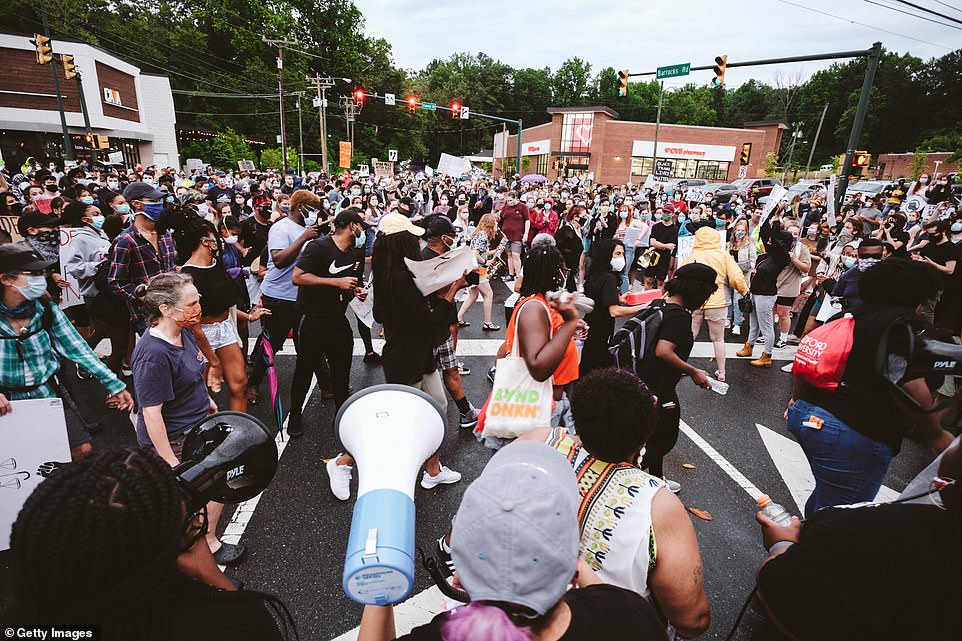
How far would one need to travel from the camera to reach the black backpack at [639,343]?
125 inches

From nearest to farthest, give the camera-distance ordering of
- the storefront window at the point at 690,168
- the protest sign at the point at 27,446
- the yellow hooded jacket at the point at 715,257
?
the protest sign at the point at 27,446, the yellow hooded jacket at the point at 715,257, the storefront window at the point at 690,168

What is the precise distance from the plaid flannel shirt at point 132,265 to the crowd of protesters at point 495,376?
0.02 m

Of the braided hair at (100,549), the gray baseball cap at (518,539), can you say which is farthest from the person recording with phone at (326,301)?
the gray baseball cap at (518,539)

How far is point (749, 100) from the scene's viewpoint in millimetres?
85938

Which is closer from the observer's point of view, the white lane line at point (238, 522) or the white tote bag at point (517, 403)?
the white tote bag at point (517, 403)

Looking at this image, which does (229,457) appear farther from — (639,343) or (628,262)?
(628,262)

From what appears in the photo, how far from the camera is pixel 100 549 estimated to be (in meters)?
0.90

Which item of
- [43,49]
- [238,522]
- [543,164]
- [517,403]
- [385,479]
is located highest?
[43,49]

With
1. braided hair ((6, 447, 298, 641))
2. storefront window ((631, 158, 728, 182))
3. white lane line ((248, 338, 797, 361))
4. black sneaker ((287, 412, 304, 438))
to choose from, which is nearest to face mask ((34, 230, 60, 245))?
white lane line ((248, 338, 797, 361))

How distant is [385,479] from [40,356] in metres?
2.83

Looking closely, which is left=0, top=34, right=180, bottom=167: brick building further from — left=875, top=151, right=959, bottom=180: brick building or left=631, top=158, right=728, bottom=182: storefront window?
left=875, top=151, right=959, bottom=180: brick building

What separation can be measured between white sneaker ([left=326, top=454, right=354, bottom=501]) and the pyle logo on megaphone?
1.89 meters

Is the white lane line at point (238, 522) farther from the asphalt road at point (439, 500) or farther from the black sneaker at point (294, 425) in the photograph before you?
the black sneaker at point (294, 425)

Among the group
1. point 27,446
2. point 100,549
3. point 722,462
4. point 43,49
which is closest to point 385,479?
point 100,549
